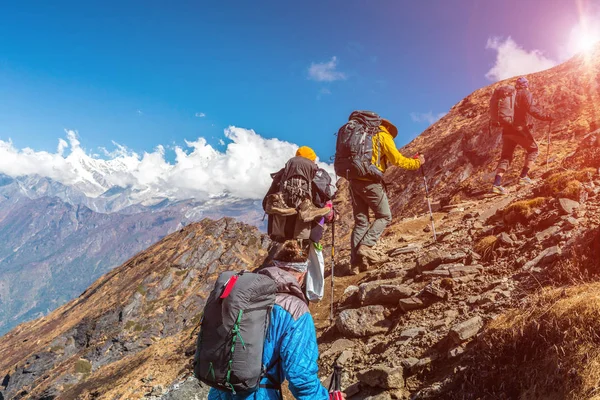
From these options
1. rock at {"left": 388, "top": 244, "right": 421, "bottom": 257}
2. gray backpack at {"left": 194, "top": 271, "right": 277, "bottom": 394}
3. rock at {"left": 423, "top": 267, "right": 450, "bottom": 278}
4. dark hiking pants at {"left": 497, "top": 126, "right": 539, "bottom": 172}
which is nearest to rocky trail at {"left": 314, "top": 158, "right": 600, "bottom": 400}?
rock at {"left": 423, "top": 267, "right": 450, "bottom": 278}

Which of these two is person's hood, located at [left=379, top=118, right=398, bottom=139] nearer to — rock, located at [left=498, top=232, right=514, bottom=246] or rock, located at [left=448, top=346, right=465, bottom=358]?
rock, located at [left=498, top=232, right=514, bottom=246]

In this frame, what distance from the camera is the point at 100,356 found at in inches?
3211

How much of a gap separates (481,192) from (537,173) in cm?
227

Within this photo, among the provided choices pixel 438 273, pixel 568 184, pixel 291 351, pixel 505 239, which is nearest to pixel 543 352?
pixel 291 351

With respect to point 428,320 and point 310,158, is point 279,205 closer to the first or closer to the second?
point 310,158

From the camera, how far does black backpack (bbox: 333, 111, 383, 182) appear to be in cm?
924

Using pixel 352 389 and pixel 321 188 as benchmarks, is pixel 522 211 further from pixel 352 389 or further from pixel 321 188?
pixel 352 389

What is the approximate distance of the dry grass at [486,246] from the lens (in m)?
7.96

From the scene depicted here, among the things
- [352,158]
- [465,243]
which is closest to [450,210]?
[465,243]

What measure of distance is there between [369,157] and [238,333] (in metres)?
6.63

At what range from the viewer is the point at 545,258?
6.50 metres

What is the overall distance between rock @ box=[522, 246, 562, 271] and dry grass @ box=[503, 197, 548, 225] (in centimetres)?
222

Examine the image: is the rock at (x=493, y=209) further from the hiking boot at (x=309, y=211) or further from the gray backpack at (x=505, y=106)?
the hiking boot at (x=309, y=211)

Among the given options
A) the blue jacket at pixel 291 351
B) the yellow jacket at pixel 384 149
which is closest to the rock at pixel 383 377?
the blue jacket at pixel 291 351
